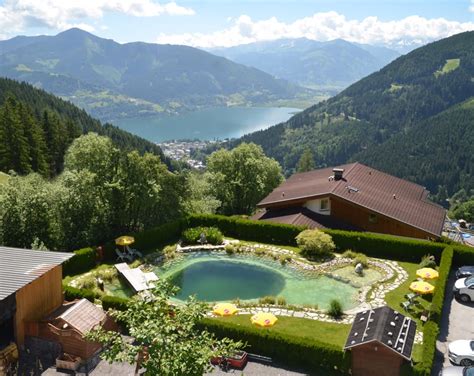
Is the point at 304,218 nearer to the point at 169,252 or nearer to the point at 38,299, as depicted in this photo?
the point at 169,252

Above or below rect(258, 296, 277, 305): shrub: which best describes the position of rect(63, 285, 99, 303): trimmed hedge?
above

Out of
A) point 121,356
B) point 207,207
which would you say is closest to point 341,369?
point 121,356

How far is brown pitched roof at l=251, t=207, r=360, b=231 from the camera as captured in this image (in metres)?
40.0

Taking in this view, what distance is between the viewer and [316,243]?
3506 centimetres

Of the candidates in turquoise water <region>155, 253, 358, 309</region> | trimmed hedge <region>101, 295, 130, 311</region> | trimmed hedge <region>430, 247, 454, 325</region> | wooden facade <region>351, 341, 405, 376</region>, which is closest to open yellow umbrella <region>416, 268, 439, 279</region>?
trimmed hedge <region>430, 247, 454, 325</region>

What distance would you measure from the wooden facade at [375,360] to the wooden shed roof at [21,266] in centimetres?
1514

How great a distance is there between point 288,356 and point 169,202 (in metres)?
24.0

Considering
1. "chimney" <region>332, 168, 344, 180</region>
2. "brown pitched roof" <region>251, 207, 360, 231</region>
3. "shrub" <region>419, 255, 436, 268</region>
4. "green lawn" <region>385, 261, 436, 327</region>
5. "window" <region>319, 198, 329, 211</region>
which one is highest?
"chimney" <region>332, 168, 344, 180</region>

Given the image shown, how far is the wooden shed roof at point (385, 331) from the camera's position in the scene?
65.5ft

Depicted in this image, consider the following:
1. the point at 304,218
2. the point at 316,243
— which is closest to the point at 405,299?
the point at 316,243

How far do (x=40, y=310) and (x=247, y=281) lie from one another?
14.0 meters

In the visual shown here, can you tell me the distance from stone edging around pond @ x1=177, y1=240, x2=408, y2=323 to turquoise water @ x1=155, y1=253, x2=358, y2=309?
77 centimetres

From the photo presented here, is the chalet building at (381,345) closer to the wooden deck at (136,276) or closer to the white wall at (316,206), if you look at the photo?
the wooden deck at (136,276)

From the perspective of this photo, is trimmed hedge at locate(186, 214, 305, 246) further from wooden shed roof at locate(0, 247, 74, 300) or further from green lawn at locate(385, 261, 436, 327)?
wooden shed roof at locate(0, 247, 74, 300)
